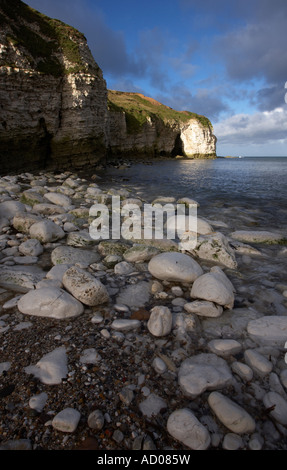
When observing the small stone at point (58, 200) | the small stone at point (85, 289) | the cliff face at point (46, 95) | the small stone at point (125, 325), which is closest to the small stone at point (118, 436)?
the small stone at point (125, 325)

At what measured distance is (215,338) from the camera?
1941mm

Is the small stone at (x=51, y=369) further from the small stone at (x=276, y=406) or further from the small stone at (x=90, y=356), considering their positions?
the small stone at (x=276, y=406)

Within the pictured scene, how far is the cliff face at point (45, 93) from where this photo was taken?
38.0 feet

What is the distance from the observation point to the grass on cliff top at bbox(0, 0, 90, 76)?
1238 cm

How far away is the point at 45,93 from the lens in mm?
13406

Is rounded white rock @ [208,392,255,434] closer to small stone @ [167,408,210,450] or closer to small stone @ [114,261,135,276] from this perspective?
small stone @ [167,408,210,450]

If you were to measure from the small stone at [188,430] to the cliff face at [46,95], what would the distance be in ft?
45.5

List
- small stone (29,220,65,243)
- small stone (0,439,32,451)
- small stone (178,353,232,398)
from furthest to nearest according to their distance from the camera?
small stone (29,220,65,243) < small stone (178,353,232,398) < small stone (0,439,32,451)

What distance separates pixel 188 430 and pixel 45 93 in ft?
54.8

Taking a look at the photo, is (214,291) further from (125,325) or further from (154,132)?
(154,132)

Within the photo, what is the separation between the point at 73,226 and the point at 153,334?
3187mm

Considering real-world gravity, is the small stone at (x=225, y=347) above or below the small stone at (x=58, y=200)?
below

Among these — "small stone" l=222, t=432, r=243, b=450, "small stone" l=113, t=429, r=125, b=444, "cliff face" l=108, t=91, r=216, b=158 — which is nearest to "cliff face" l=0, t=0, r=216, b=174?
"small stone" l=113, t=429, r=125, b=444
